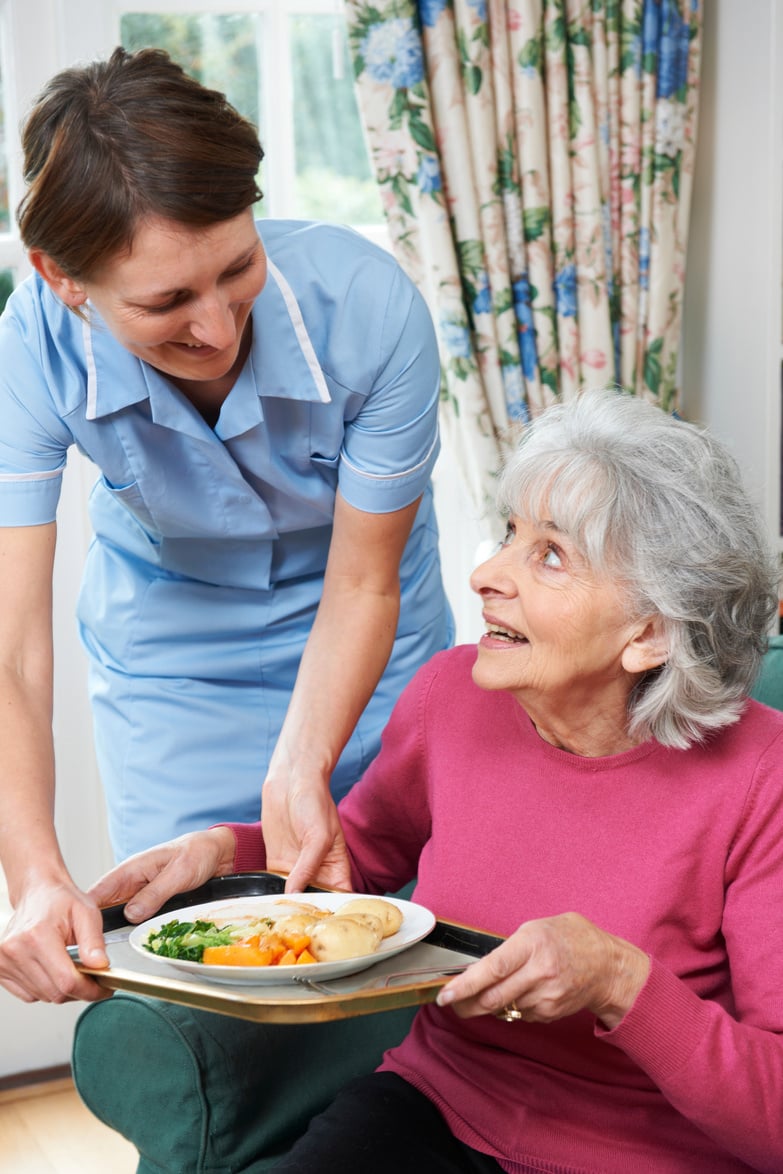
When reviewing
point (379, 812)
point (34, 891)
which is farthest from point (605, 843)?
point (34, 891)

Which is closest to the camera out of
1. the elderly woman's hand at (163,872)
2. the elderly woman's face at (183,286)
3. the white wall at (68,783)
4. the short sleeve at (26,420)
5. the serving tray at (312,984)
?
the serving tray at (312,984)

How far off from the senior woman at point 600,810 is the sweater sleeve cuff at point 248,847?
2.1 inches

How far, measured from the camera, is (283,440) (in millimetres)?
1793

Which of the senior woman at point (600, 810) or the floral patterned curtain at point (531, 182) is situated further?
the floral patterned curtain at point (531, 182)

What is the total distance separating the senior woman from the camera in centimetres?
140

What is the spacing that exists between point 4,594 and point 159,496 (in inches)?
10.6

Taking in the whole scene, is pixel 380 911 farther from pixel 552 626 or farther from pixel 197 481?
pixel 197 481

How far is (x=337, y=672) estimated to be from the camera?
1.74 metres

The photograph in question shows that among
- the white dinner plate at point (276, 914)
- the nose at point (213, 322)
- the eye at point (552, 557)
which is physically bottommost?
the white dinner plate at point (276, 914)

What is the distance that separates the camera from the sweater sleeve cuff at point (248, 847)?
1653mm

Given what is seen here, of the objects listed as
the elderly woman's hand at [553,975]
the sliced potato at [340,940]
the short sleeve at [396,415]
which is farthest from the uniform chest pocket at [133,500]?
the elderly woman's hand at [553,975]

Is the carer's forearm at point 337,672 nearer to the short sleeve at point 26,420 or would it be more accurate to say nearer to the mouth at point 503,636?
the mouth at point 503,636

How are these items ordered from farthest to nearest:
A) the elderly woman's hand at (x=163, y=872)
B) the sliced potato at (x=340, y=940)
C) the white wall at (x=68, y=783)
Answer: the white wall at (x=68, y=783)
the elderly woman's hand at (x=163, y=872)
the sliced potato at (x=340, y=940)

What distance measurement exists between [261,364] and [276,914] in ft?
2.35
